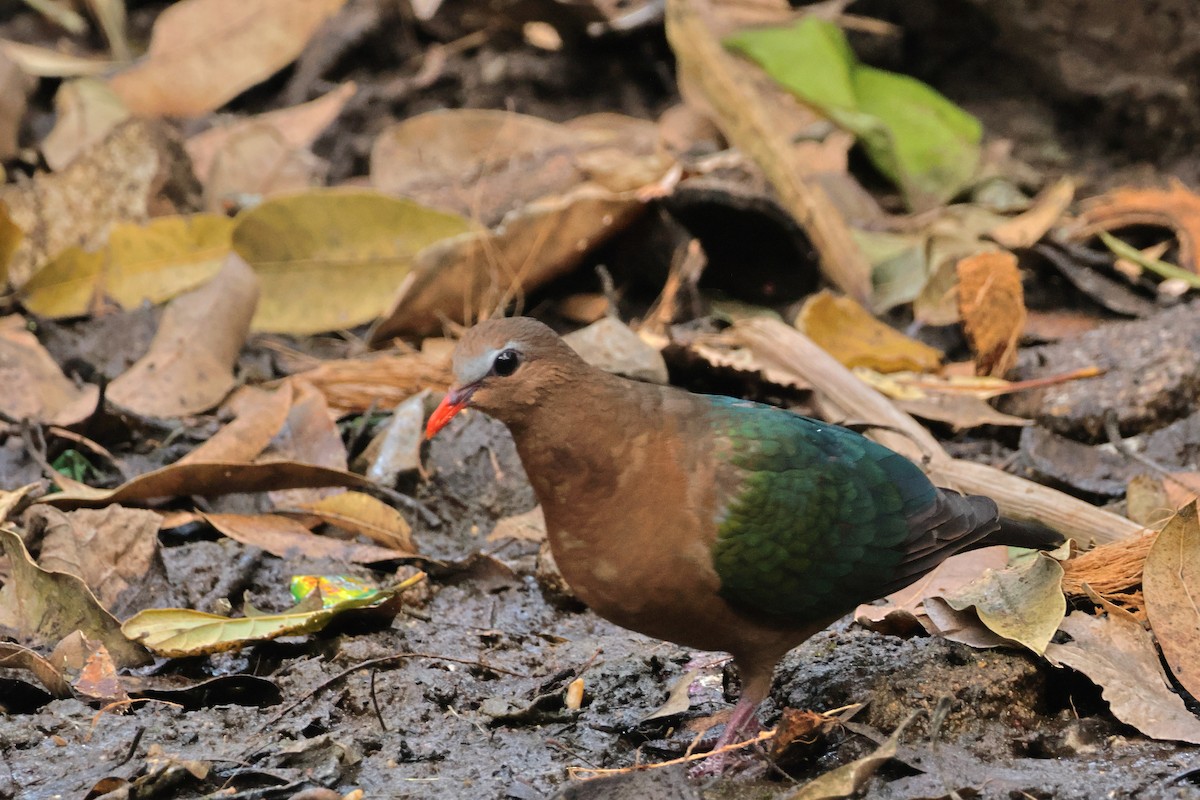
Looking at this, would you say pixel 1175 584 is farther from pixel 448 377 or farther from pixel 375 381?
pixel 375 381

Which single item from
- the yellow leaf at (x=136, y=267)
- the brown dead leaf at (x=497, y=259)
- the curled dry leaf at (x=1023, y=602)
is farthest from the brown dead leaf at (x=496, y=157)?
the curled dry leaf at (x=1023, y=602)

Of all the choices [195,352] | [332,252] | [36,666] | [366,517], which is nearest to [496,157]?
[332,252]

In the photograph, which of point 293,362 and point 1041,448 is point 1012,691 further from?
point 293,362

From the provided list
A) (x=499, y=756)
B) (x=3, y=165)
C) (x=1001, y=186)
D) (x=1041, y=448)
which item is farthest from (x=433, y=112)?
(x=499, y=756)

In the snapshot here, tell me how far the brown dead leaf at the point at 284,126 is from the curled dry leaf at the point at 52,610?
136 inches

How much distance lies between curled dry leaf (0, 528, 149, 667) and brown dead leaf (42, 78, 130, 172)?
331cm

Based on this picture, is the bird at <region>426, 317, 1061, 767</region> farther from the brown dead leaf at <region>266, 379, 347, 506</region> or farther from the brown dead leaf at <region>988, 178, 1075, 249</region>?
the brown dead leaf at <region>988, 178, 1075, 249</region>

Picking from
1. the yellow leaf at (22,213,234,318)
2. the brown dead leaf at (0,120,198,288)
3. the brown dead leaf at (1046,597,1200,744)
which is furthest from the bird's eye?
the brown dead leaf at (0,120,198,288)

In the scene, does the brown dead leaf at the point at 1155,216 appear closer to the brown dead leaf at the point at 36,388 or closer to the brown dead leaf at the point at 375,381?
the brown dead leaf at the point at 375,381

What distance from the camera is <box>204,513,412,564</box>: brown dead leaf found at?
431cm

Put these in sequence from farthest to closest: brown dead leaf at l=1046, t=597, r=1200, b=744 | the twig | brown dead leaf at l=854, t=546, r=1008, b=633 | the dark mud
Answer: the twig
brown dead leaf at l=854, t=546, r=1008, b=633
brown dead leaf at l=1046, t=597, r=1200, b=744
the dark mud

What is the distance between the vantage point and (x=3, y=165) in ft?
21.7

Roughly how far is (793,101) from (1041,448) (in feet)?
8.15

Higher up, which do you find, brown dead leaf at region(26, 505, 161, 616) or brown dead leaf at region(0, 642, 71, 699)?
brown dead leaf at region(0, 642, 71, 699)
